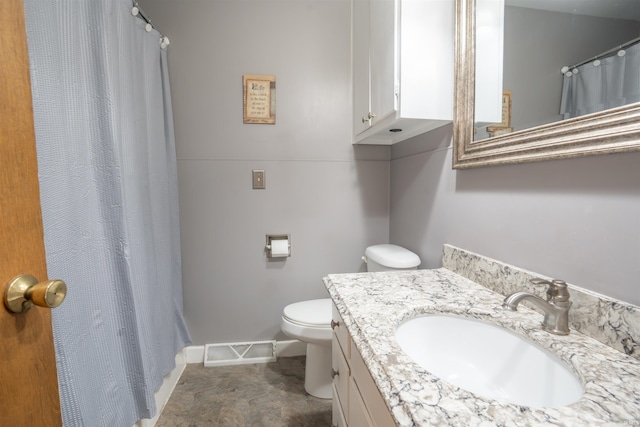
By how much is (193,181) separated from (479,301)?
5.36 ft

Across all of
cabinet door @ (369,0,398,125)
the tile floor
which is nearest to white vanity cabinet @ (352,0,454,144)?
cabinet door @ (369,0,398,125)

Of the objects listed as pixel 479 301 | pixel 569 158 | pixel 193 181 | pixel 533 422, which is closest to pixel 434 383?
pixel 533 422

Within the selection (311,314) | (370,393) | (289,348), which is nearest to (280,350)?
(289,348)

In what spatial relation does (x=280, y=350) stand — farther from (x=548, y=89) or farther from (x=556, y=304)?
(x=548, y=89)

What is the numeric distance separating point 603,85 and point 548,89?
0.46 ft

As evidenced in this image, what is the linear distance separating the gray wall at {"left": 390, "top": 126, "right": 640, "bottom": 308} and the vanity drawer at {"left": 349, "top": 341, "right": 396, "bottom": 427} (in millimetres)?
580

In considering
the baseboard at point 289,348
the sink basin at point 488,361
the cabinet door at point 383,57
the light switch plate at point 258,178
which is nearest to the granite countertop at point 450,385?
the sink basin at point 488,361

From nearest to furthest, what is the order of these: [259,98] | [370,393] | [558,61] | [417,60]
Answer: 1. [370,393]
2. [558,61]
3. [417,60]
4. [259,98]

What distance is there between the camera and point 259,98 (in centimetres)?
173

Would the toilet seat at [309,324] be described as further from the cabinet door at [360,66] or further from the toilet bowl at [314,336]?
the cabinet door at [360,66]

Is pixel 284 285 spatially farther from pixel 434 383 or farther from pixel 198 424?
pixel 434 383

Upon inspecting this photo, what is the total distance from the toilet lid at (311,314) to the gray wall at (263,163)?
28 cm

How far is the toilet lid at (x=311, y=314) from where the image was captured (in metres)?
1.42

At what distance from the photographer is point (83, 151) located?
90 centimetres
